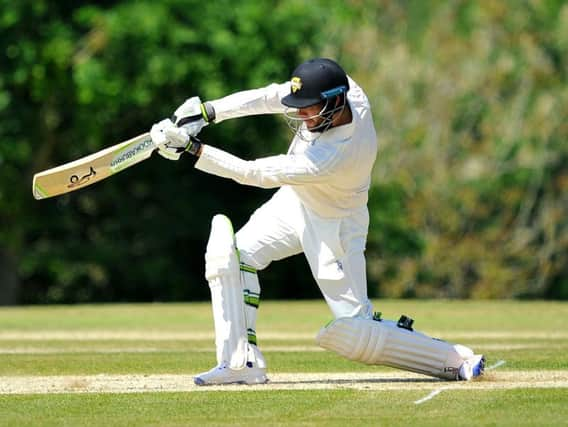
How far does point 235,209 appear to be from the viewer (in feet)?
73.8

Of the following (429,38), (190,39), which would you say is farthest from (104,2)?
(429,38)

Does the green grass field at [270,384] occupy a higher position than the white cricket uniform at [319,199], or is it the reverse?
the white cricket uniform at [319,199]

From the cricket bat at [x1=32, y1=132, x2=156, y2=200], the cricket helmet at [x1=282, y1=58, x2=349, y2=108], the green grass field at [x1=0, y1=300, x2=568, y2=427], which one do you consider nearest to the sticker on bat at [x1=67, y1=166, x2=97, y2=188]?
the cricket bat at [x1=32, y1=132, x2=156, y2=200]

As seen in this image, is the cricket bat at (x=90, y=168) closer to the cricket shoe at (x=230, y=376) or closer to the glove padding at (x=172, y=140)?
the glove padding at (x=172, y=140)

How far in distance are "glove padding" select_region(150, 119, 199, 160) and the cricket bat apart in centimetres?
43

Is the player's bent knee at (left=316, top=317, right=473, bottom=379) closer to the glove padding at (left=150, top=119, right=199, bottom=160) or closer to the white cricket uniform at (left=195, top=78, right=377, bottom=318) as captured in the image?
the white cricket uniform at (left=195, top=78, right=377, bottom=318)

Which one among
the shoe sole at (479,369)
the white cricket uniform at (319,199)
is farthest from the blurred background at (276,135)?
the shoe sole at (479,369)

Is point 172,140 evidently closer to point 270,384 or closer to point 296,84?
point 296,84

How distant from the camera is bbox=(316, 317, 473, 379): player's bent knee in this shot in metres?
6.70

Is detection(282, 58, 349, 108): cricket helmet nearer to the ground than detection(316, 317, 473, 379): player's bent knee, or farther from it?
farther from it

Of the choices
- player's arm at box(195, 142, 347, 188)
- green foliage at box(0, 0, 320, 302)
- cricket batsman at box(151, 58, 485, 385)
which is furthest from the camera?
green foliage at box(0, 0, 320, 302)

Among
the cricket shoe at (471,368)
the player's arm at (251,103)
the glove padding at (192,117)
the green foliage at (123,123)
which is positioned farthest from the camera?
the green foliage at (123,123)

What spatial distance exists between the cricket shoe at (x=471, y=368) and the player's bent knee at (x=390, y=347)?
25 mm

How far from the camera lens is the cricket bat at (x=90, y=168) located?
23.7ft
